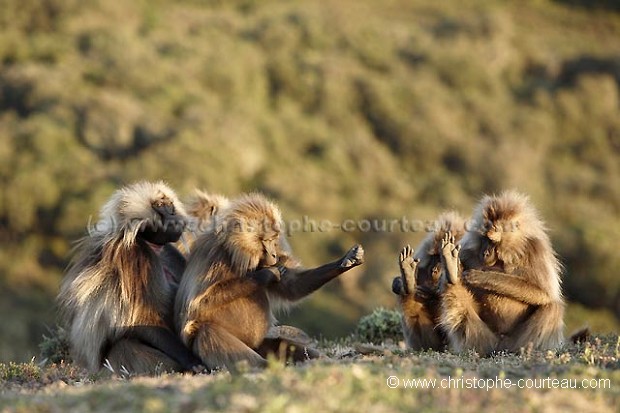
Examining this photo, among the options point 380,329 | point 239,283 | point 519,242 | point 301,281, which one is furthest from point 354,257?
point 380,329

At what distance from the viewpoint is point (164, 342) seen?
19.4 ft

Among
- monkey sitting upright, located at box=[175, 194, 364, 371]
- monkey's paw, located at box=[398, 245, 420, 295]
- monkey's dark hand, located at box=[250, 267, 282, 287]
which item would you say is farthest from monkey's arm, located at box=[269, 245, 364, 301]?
monkey's paw, located at box=[398, 245, 420, 295]

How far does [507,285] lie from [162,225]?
251cm

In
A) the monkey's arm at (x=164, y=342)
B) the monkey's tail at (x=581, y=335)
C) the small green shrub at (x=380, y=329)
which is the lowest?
the small green shrub at (x=380, y=329)

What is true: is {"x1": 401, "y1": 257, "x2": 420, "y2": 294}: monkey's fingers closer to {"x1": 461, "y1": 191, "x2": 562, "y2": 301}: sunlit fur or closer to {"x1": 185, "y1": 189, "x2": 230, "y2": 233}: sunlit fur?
{"x1": 461, "y1": 191, "x2": 562, "y2": 301}: sunlit fur

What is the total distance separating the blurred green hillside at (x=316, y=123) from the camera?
61.8 feet

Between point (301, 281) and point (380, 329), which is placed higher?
point (301, 281)

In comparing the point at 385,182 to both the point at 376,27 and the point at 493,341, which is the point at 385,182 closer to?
the point at 376,27

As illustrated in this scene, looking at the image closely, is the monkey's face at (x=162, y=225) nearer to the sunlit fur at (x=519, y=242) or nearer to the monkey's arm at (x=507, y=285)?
the monkey's arm at (x=507, y=285)

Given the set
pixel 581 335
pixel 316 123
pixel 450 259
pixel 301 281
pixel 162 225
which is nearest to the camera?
pixel 301 281

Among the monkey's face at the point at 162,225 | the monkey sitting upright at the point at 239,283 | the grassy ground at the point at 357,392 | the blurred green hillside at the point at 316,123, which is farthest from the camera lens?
the blurred green hillside at the point at 316,123

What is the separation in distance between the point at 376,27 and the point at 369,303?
14.8 meters

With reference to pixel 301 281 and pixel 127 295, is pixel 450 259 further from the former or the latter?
pixel 127 295

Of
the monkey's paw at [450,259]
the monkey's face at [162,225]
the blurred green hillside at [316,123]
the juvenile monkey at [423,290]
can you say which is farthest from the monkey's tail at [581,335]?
the blurred green hillside at [316,123]
